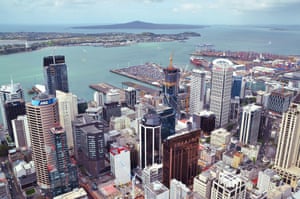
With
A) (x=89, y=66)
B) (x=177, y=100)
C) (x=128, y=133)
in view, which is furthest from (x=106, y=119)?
(x=89, y=66)

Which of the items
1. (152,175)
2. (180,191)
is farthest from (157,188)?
(152,175)

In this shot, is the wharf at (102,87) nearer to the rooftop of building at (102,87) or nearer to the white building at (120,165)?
the rooftop of building at (102,87)

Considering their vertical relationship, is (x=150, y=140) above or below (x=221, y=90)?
below

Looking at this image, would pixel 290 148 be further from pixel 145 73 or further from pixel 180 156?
pixel 145 73

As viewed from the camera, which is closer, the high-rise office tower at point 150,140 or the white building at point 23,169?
the white building at point 23,169

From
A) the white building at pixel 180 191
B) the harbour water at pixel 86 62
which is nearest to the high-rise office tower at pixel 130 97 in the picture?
the harbour water at pixel 86 62

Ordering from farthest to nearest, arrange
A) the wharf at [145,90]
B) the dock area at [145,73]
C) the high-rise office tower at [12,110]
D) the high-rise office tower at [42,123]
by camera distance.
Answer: the dock area at [145,73] < the wharf at [145,90] < the high-rise office tower at [12,110] < the high-rise office tower at [42,123]
